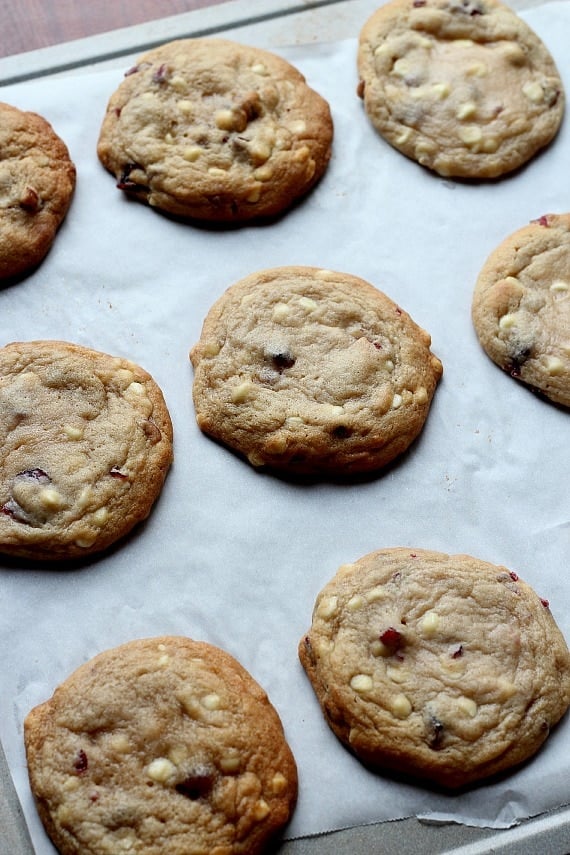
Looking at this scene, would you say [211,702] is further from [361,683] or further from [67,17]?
[67,17]

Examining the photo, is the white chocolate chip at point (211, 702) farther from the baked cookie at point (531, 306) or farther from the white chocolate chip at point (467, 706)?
the baked cookie at point (531, 306)

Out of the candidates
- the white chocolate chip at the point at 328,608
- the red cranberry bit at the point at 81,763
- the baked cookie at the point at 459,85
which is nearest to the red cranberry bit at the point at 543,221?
the baked cookie at the point at 459,85

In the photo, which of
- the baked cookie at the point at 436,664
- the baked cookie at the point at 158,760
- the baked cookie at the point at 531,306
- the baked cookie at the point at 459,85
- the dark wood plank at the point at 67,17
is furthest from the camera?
the dark wood plank at the point at 67,17

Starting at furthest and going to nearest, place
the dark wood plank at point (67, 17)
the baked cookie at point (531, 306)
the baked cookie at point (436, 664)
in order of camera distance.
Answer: the dark wood plank at point (67, 17) < the baked cookie at point (531, 306) < the baked cookie at point (436, 664)

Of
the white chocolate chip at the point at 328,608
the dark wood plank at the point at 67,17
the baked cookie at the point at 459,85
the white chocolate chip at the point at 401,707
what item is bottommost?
the white chocolate chip at the point at 401,707

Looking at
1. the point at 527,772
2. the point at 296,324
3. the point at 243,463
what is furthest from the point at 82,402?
the point at 527,772

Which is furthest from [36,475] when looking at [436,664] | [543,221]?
[543,221]

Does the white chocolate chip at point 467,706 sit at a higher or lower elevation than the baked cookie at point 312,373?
lower
